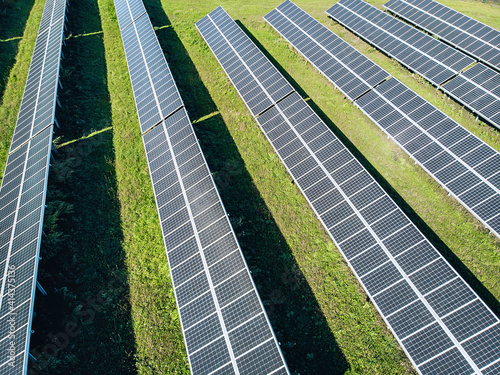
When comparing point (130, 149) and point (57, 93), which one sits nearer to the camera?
point (130, 149)

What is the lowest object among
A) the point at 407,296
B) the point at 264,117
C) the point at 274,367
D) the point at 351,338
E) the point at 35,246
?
the point at 351,338

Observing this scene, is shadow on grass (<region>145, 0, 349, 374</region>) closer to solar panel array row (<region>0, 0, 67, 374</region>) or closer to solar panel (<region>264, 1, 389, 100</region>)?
solar panel (<region>264, 1, 389, 100</region>)

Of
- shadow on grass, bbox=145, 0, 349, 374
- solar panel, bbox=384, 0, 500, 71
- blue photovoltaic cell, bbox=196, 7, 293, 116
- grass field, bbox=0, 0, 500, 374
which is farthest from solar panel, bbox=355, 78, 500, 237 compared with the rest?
shadow on grass, bbox=145, 0, 349, 374

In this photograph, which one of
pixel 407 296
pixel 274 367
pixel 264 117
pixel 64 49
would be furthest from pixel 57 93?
pixel 407 296

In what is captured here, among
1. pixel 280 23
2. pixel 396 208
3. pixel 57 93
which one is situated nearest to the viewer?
pixel 396 208

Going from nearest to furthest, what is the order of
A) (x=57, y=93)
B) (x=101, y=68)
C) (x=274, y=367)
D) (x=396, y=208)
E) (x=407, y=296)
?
(x=274, y=367), (x=407, y=296), (x=396, y=208), (x=57, y=93), (x=101, y=68)

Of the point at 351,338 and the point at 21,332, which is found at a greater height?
the point at 21,332

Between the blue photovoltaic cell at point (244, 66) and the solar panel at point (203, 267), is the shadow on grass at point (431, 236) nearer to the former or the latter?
the blue photovoltaic cell at point (244, 66)

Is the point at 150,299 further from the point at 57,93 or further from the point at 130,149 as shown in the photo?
the point at 57,93
